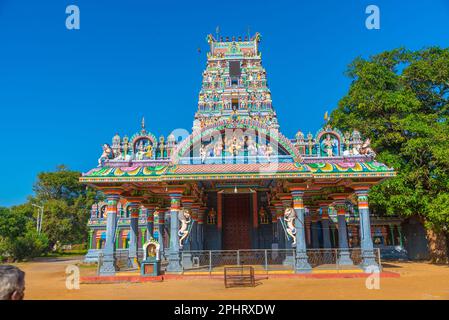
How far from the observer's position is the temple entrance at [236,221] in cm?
2395

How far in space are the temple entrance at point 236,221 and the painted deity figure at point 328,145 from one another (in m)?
8.76

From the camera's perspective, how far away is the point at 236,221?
24.4 m

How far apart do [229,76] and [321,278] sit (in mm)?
26038

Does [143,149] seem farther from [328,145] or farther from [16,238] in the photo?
[16,238]

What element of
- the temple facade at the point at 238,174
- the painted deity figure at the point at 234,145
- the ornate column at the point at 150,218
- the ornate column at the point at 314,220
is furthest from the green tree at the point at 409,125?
the ornate column at the point at 150,218

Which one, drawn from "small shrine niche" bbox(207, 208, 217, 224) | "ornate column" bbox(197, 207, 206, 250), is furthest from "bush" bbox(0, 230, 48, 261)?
"small shrine niche" bbox(207, 208, 217, 224)

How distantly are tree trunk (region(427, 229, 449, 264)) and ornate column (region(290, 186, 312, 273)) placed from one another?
13.3 metres

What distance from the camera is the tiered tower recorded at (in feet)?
108

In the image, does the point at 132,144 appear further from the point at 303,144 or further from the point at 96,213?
the point at 96,213

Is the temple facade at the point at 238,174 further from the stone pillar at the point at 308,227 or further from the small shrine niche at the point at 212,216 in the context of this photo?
the stone pillar at the point at 308,227

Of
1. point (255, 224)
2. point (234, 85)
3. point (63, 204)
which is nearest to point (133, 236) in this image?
point (255, 224)

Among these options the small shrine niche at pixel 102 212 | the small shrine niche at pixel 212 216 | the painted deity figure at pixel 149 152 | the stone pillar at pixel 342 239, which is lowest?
the stone pillar at pixel 342 239

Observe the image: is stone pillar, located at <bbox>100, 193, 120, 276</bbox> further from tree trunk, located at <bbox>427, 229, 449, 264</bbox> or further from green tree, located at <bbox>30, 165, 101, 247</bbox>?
green tree, located at <bbox>30, 165, 101, 247</bbox>

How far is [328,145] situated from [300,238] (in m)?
4.92
